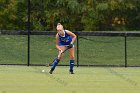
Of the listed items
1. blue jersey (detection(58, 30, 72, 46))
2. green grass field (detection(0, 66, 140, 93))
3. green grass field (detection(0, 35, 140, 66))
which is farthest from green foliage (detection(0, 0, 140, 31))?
green grass field (detection(0, 66, 140, 93))

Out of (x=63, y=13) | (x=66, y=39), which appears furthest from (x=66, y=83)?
(x=63, y=13)

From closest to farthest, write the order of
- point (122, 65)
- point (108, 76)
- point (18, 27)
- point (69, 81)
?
point (69, 81) < point (108, 76) < point (122, 65) < point (18, 27)

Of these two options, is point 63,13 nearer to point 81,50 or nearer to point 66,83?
point 81,50

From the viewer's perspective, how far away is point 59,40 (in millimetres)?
21219

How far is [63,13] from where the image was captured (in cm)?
3984

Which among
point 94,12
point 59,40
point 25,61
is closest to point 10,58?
point 25,61

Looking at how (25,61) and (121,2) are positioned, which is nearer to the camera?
(25,61)

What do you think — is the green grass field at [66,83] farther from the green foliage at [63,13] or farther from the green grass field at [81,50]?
the green foliage at [63,13]

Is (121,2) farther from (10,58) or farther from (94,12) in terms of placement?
(10,58)

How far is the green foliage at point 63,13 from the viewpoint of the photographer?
38.7 m

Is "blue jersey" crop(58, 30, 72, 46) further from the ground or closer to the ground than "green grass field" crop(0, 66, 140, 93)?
further from the ground

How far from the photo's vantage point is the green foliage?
38.7 m

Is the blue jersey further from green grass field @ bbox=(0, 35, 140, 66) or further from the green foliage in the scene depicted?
the green foliage

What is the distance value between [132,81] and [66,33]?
148 inches
